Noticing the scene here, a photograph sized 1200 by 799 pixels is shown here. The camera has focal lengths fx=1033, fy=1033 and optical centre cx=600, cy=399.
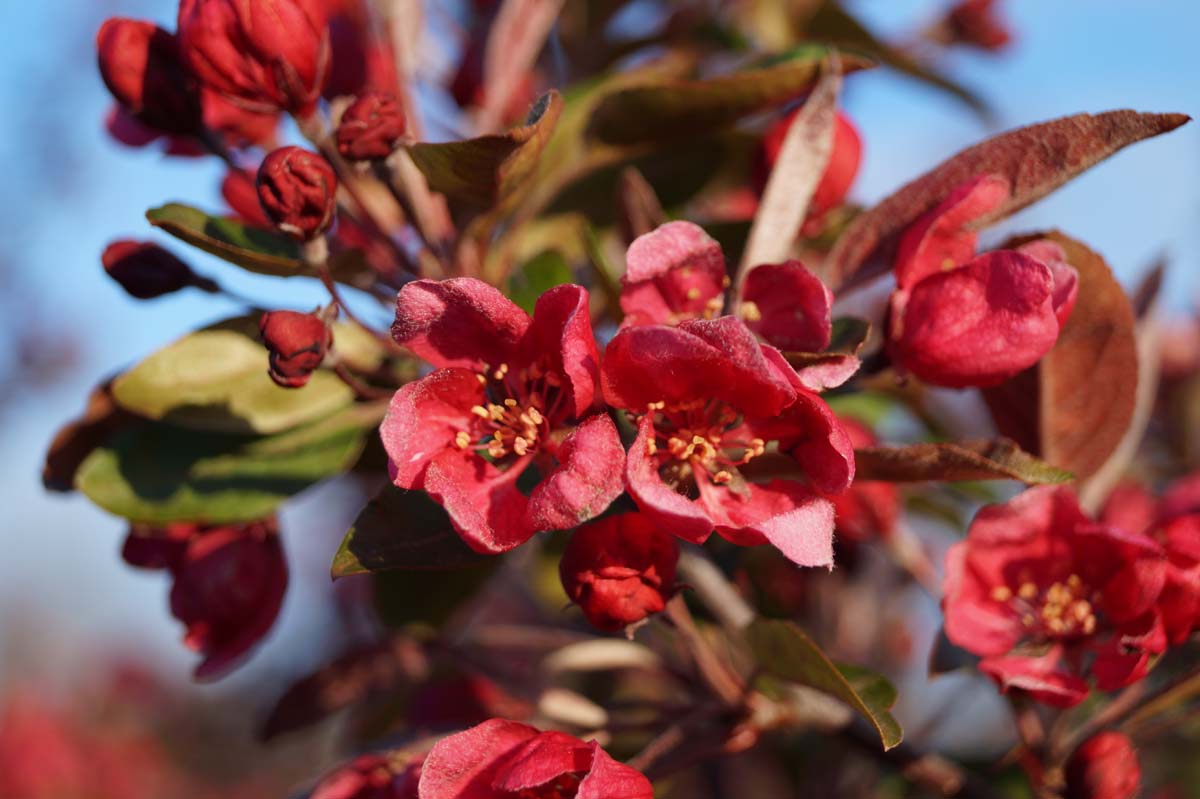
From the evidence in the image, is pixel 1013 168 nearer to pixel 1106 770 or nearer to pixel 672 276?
pixel 672 276

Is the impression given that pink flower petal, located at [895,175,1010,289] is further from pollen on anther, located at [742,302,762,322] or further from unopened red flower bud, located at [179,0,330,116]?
unopened red flower bud, located at [179,0,330,116]

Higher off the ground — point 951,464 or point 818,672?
point 951,464

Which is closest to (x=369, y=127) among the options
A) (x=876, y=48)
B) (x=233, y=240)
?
(x=233, y=240)

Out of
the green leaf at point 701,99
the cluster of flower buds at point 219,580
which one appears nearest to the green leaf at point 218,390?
the cluster of flower buds at point 219,580

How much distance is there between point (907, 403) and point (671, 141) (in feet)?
2.53

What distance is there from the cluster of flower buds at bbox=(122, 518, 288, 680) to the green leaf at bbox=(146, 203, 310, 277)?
43 cm

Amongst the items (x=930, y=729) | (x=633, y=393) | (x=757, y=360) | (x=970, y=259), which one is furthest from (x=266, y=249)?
(x=930, y=729)

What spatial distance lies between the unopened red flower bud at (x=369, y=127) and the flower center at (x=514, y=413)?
32 centimetres

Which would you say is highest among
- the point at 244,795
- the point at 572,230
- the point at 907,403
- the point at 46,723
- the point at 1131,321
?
the point at 1131,321

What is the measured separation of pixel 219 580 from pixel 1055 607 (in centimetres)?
115

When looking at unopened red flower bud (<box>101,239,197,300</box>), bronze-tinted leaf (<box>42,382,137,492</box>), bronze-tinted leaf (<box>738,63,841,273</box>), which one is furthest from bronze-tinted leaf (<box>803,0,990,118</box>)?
bronze-tinted leaf (<box>42,382,137,492</box>)

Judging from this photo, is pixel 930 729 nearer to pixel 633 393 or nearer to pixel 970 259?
pixel 970 259

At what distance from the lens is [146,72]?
1412mm

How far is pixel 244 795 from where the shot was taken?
668 centimetres
